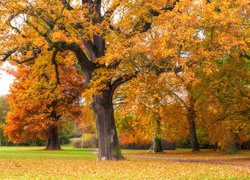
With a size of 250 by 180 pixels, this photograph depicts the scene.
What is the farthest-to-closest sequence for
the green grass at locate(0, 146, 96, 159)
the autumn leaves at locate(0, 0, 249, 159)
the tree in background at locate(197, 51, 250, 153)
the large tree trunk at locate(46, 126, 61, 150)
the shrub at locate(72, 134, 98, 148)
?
the shrub at locate(72, 134, 98, 148), the large tree trunk at locate(46, 126, 61, 150), the green grass at locate(0, 146, 96, 159), the tree in background at locate(197, 51, 250, 153), the autumn leaves at locate(0, 0, 249, 159)

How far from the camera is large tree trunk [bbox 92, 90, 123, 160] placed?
2269 centimetres

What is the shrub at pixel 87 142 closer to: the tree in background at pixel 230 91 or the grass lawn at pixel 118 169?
the tree in background at pixel 230 91

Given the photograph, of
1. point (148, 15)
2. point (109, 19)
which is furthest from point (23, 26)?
point (148, 15)

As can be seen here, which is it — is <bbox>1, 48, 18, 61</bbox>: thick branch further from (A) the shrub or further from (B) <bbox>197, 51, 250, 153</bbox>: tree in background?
(A) the shrub

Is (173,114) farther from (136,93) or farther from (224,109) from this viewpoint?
(136,93)

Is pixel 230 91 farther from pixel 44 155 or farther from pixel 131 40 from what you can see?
pixel 44 155

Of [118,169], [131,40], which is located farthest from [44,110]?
[118,169]

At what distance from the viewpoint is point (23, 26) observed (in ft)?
71.3

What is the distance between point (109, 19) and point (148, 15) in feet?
7.70

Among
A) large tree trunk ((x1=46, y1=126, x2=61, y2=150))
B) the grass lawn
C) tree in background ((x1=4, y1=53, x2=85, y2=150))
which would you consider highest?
tree in background ((x1=4, y1=53, x2=85, y2=150))

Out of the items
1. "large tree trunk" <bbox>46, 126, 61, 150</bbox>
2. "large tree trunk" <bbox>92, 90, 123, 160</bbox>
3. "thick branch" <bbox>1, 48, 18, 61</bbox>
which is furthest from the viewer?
"large tree trunk" <bbox>46, 126, 61, 150</bbox>

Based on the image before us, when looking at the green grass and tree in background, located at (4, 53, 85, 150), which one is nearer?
the green grass

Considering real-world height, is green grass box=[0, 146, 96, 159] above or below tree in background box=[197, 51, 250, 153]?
below

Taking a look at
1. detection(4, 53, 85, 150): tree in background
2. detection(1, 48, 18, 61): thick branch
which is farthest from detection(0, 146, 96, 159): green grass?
detection(1, 48, 18, 61): thick branch
